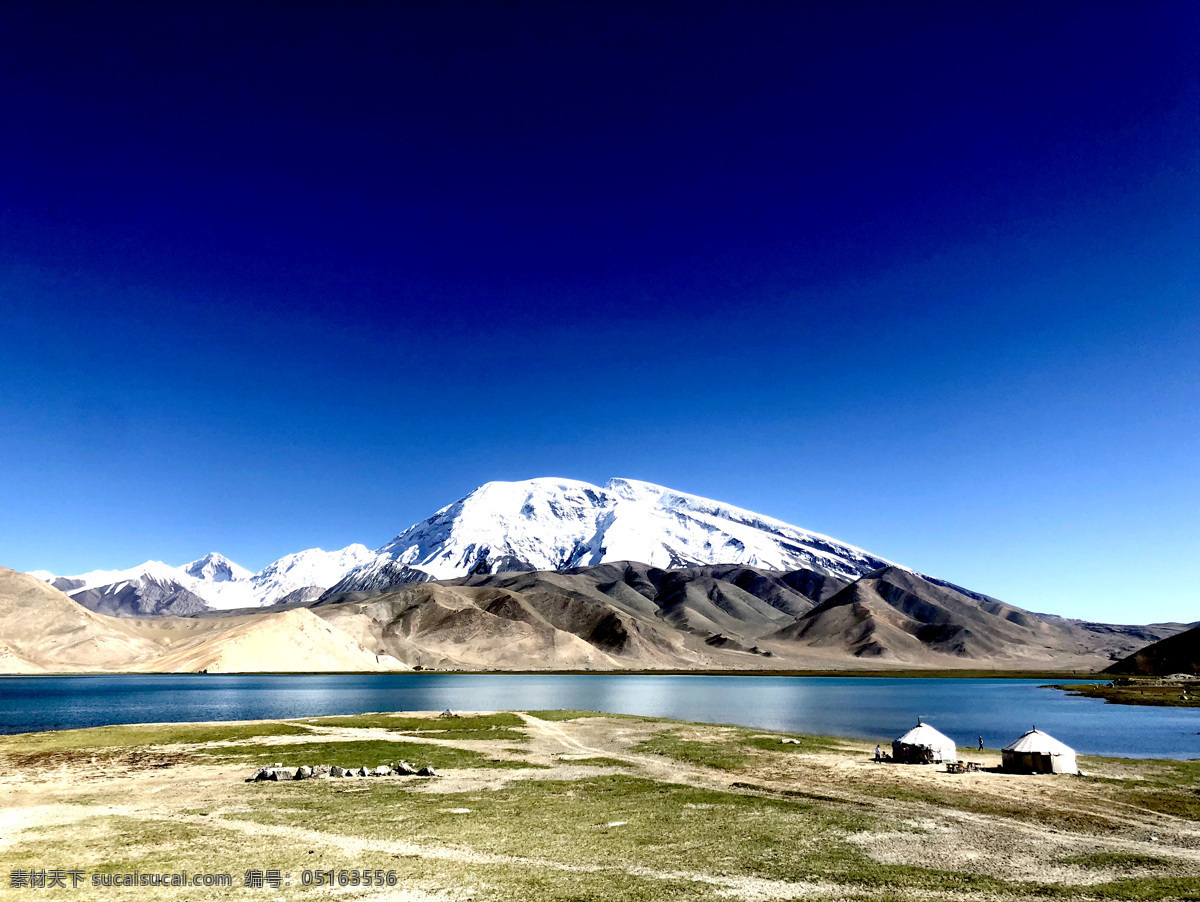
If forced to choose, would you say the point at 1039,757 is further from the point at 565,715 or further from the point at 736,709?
the point at 736,709

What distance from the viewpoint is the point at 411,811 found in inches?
1377

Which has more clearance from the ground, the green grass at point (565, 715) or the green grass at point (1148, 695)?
the green grass at point (565, 715)

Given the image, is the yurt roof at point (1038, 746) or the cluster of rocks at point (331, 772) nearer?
the cluster of rocks at point (331, 772)

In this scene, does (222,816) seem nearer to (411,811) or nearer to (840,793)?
(411,811)

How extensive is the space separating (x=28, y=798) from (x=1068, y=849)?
159ft

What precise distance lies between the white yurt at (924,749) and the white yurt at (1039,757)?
12.6 feet

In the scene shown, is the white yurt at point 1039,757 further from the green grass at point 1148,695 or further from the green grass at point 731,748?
the green grass at point 1148,695

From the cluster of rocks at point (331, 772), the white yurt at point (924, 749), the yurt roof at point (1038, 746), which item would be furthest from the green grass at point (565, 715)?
the yurt roof at point (1038, 746)

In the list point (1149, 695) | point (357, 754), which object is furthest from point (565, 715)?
point (1149, 695)

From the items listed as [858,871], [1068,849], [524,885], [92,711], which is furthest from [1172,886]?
[92,711]

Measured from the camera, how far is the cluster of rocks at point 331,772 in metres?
43.7

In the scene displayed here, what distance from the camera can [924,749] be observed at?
180ft

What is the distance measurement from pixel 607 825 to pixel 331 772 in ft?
72.7

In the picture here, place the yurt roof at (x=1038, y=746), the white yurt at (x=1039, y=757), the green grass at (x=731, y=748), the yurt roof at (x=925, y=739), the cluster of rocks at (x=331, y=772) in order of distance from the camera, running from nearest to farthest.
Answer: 1. the cluster of rocks at (x=331, y=772)
2. the white yurt at (x=1039, y=757)
3. the yurt roof at (x=1038, y=746)
4. the green grass at (x=731, y=748)
5. the yurt roof at (x=925, y=739)
